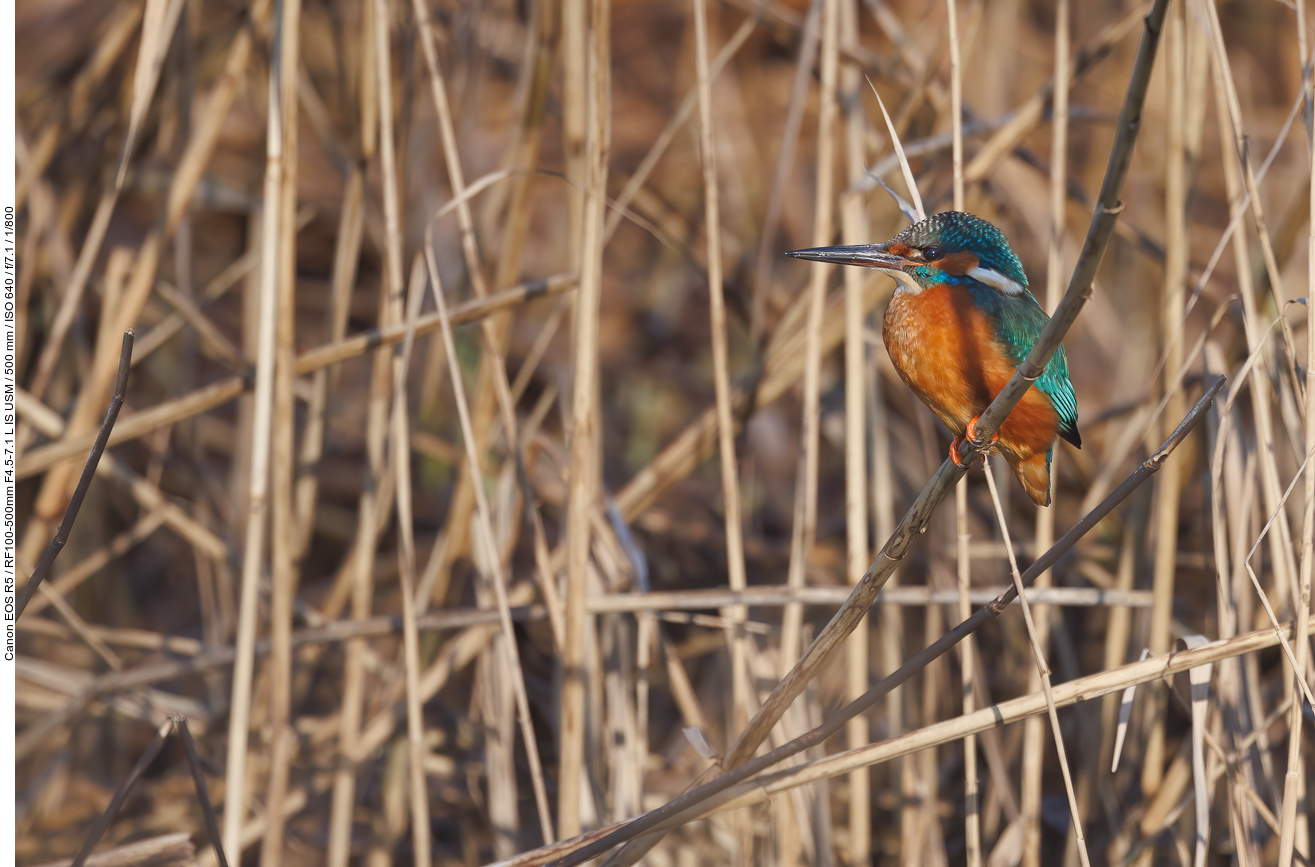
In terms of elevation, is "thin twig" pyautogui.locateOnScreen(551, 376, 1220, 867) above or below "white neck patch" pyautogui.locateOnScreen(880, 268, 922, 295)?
below

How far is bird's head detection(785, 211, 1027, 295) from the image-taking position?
150cm

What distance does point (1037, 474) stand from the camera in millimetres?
1608

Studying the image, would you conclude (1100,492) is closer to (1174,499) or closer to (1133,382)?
(1174,499)

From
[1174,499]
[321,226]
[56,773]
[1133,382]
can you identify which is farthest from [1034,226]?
[56,773]

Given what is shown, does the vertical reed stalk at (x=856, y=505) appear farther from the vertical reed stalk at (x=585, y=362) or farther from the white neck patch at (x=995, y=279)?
the vertical reed stalk at (x=585, y=362)

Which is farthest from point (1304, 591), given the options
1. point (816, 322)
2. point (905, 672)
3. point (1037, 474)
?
point (816, 322)

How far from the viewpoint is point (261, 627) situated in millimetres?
2617

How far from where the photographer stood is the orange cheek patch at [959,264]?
153 cm

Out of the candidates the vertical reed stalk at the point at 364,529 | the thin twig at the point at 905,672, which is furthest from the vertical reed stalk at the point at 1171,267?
the vertical reed stalk at the point at 364,529

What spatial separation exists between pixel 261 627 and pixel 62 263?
0.98m

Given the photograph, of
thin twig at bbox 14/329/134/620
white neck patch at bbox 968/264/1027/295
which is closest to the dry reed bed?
white neck patch at bbox 968/264/1027/295

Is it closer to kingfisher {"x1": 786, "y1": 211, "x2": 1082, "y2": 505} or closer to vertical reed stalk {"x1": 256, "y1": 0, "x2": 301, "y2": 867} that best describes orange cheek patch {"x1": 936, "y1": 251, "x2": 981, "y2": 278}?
kingfisher {"x1": 786, "y1": 211, "x2": 1082, "y2": 505}

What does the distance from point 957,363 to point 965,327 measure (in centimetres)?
6

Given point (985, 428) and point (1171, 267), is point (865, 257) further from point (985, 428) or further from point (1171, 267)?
point (1171, 267)
